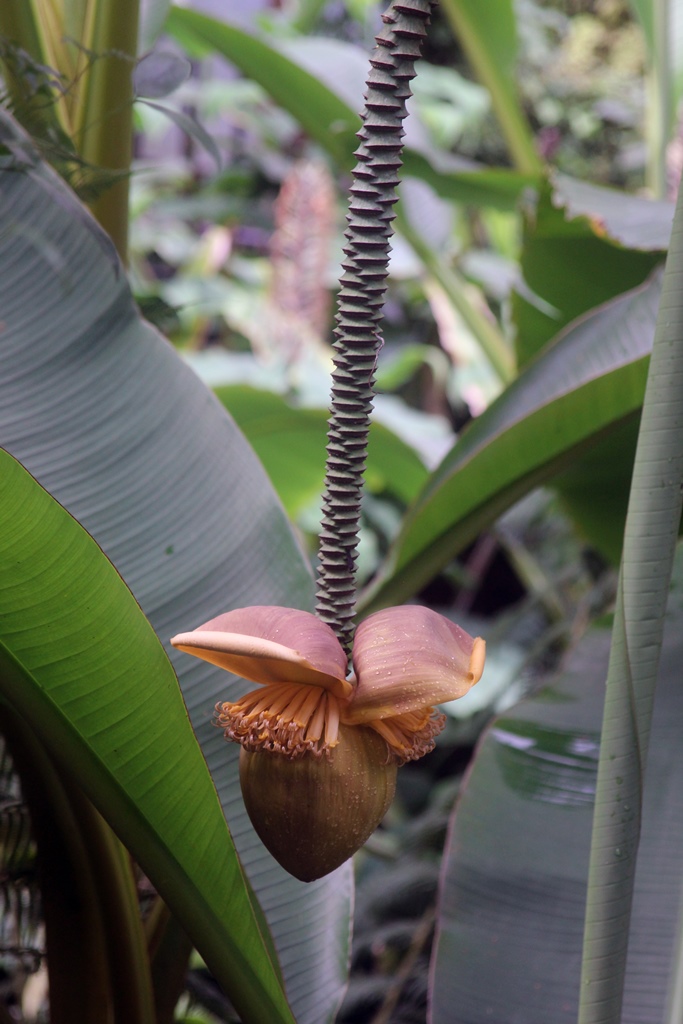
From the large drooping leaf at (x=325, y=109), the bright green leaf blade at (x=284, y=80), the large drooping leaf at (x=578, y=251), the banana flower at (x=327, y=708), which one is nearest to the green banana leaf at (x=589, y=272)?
the large drooping leaf at (x=578, y=251)

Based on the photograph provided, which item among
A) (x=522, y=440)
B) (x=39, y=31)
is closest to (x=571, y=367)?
(x=522, y=440)

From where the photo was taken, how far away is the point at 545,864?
1.50 feet

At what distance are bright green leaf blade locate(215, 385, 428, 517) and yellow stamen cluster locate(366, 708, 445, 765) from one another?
22.5 inches

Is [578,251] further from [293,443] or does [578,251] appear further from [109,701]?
[109,701]

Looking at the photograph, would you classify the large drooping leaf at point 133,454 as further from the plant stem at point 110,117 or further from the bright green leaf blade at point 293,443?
the bright green leaf blade at point 293,443

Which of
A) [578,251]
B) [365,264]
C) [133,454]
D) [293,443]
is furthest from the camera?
[293,443]

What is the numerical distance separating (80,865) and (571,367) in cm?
41

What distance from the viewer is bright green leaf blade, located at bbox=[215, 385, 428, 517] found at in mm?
864

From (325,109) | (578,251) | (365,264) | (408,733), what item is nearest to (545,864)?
(408,733)

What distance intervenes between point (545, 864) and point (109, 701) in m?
0.27

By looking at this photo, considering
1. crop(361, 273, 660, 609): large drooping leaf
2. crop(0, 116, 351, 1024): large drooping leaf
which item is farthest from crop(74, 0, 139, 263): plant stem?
crop(361, 273, 660, 609): large drooping leaf

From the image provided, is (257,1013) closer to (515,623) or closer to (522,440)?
(522,440)

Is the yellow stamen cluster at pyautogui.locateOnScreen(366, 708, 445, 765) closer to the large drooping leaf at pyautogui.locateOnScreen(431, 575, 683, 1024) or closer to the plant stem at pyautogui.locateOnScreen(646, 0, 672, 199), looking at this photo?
the large drooping leaf at pyautogui.locateOnScreen(431, 575, 683, 1024)

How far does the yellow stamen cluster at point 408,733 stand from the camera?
283mm
